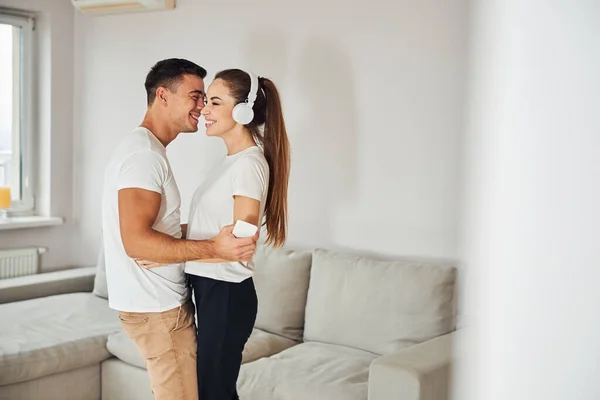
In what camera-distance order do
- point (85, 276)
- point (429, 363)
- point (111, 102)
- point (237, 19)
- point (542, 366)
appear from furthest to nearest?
1. point (111, 102)
2. point (85, 276)
3. point (237, 19)
4. point (429, 363)
5. point (542, 366)

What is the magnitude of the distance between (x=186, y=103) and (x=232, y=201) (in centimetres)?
28

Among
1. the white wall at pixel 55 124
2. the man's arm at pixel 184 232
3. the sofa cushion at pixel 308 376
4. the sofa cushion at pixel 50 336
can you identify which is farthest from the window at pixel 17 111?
the man's arm at pixel 184 232

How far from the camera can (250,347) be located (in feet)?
9.08

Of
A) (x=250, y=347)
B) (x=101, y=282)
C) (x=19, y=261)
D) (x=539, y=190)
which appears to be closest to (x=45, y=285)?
(x=101, y=282)

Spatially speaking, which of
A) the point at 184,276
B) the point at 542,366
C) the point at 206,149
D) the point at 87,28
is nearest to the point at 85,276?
the point at 206,149

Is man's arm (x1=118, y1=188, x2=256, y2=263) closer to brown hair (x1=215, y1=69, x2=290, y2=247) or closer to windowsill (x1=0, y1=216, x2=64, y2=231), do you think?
brown hair (x1=215, y1=69, x2=290, y2=247)

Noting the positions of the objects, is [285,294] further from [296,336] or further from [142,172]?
[142,172]

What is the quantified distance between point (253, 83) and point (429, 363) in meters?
1.00

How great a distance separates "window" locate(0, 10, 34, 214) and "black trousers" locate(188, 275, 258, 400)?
277 centimetres

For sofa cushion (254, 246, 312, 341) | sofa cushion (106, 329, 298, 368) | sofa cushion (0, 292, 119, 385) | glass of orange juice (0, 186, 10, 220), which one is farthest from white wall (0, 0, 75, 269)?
sofa cushion (254, 246, 312, 341)

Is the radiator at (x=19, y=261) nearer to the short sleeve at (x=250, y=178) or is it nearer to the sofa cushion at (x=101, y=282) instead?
the sofa cushion at (x=101, y=282)

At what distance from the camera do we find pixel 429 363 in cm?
210

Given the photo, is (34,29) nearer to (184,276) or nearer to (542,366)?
(184,276)

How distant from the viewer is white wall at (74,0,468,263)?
2.86m
